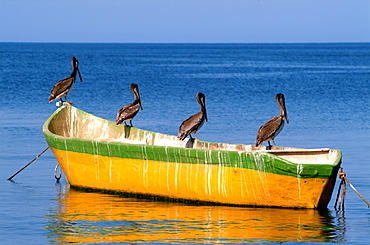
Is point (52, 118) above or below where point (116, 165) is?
above

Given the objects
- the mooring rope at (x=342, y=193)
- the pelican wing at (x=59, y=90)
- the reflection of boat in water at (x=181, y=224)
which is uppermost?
the pelican wing at (x=59, y=90)

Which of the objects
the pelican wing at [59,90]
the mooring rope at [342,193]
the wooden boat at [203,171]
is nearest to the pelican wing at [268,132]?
the wooden boat at [203,171]

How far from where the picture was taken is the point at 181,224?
34.5ft

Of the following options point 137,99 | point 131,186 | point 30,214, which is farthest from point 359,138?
point 30,214

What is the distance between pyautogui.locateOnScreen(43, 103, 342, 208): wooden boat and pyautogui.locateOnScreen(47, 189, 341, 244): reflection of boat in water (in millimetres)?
197

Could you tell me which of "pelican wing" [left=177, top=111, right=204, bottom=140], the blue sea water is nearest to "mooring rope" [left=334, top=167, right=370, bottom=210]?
the blue sea water

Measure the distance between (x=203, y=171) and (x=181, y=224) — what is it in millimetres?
1117

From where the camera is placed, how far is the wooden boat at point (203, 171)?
10.7 m

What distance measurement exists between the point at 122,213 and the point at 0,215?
5.88 feet

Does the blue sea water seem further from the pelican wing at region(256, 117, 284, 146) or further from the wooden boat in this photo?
the pelican wing at region(256, 117, 284, 146)

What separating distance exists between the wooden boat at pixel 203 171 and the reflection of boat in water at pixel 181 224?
197 mm

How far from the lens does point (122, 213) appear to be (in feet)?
37.1

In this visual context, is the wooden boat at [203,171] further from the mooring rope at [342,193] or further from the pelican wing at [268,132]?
the pelican wing at [268,132]

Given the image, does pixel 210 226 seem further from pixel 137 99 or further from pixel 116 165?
pixel 137 99
